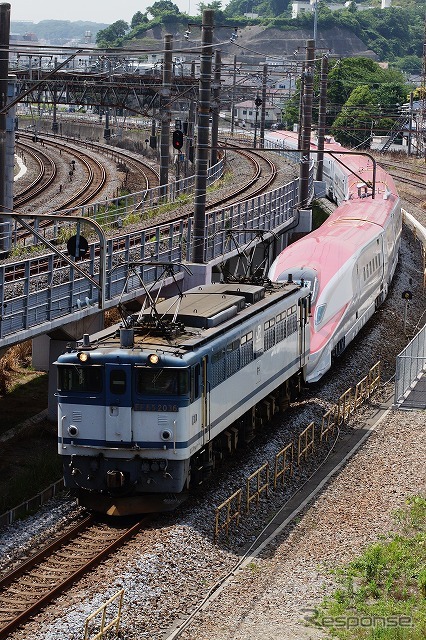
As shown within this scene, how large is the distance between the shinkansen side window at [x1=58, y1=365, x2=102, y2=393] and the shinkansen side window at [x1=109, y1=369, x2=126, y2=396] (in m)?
0.19

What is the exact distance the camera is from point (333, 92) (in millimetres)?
123062

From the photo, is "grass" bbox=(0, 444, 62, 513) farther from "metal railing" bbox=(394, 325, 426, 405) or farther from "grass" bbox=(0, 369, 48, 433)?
"metal railing" bbox=(394, 325, 426, 405)

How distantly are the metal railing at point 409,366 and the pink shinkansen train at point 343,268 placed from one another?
2068mm

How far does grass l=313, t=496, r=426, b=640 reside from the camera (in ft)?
51.7

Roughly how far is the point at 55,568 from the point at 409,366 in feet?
44.0

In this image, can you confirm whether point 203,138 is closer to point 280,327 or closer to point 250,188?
point 280,327

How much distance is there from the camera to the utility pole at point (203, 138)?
94.3 ft

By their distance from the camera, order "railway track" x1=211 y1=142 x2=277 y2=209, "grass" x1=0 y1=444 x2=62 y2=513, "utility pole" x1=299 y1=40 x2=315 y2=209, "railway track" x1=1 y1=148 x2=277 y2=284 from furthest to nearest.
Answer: "railway track" x1=211 y1=142 x2=277 y2=209 → "utility pole" x1=299 y1=40 x2=315 y2=209 → "railway track" x1=1 y1=148 x2=277 y2=284 → "grass" x1=0 y1=444 x2=62 y2=513

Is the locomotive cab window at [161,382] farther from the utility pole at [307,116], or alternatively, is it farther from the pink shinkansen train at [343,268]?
the utility pole at [307,116]

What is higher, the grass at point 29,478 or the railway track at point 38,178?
the railway track at point 38,178

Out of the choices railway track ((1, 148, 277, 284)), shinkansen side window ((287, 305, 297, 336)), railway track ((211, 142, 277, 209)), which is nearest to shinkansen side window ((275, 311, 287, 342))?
shinkansen side window ((287, 305, 297, 336))

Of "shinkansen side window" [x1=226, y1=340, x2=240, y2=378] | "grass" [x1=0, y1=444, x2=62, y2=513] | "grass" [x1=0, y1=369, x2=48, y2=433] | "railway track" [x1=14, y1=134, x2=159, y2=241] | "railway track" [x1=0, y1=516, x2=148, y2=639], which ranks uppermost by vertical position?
"shinkansen side window" [x1=226, y1=340, x2=240, y2=378]

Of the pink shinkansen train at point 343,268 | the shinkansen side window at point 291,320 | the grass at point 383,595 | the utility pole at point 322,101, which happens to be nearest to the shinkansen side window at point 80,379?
the grass at point 383,595

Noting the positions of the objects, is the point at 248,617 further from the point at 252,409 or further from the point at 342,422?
the point at 342,422
